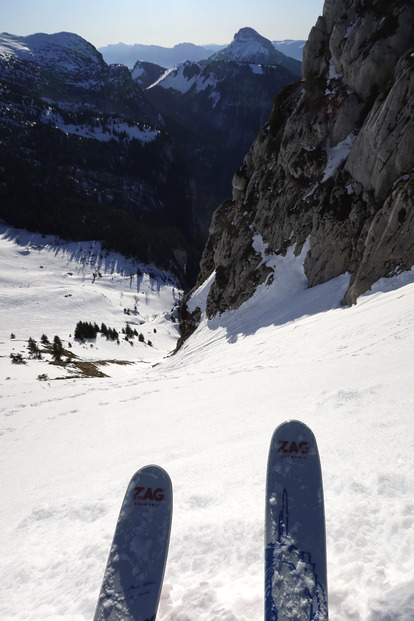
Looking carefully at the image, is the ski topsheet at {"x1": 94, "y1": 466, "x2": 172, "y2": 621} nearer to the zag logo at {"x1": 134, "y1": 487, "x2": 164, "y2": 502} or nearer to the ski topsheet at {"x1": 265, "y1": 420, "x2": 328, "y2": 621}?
the zag logo at {"x1": 134, "y1": 487, "x2": 164, "y2": 502}

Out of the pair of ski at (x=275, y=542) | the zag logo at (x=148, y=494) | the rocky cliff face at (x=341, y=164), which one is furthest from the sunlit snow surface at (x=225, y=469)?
the rocky cliff face at (x=341, y=164)

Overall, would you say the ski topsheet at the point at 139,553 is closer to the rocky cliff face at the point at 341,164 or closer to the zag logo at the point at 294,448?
the zag logo at the point at 294,448

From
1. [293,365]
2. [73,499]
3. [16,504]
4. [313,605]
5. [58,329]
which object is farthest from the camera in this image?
[58,329]

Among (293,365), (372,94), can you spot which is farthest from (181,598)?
(372,94)

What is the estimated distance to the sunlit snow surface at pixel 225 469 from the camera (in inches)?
131

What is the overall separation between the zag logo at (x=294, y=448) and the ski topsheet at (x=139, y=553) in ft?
5.20

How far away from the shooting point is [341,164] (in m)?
25.9

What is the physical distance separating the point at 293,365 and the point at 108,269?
138573mm

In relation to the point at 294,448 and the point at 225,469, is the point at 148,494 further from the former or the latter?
the point at 294,448

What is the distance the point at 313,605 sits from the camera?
296cm

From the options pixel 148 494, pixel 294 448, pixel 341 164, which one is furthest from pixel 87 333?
pixel 294 448

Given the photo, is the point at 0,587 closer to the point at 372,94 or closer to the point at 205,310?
the point at 372,94

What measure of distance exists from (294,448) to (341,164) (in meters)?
26.7

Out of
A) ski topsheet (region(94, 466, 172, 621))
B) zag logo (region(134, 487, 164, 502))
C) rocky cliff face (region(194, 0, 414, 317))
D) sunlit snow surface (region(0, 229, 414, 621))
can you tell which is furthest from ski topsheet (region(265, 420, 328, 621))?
rocky cliff face (region(194, 0, 414, 317))
